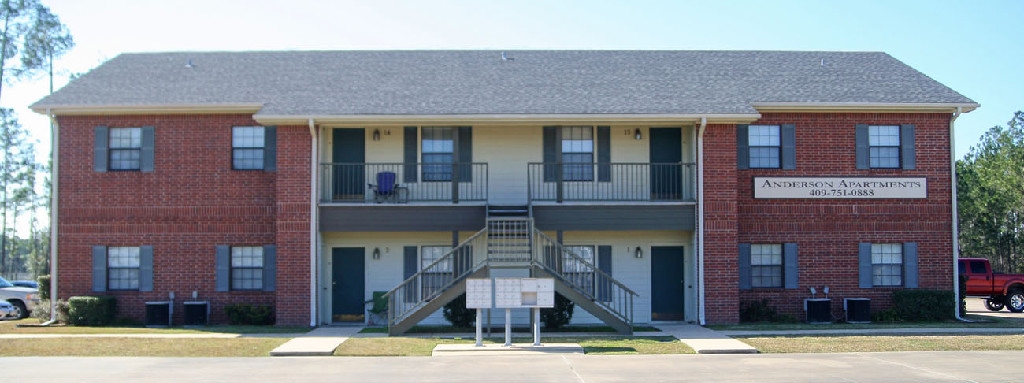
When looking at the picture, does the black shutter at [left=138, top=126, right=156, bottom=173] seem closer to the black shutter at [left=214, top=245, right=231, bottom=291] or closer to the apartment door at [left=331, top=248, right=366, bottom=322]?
the black shutter at [left=214, top=245, right=231, bottom=291]

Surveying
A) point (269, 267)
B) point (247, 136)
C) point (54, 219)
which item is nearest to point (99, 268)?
point (54, 219)

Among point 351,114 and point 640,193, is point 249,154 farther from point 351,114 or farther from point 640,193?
point 640,193

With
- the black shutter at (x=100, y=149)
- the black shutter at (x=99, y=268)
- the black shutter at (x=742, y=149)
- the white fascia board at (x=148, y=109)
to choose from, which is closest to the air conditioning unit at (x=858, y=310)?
the black shutter at (x=742, y=149)

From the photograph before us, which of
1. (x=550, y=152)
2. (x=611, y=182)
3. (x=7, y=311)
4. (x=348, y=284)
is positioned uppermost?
(x=550, y=152)

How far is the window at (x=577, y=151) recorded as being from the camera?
22891 millimetres

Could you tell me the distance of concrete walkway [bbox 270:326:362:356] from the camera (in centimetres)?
1694

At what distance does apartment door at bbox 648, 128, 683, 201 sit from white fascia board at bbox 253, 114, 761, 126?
129cm

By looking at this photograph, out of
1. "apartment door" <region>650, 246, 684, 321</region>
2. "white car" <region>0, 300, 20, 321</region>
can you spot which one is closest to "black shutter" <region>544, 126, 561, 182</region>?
"apartment door" <region>650, 246, 684, 321</region>

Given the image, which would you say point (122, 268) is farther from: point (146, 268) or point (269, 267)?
point (269, 267)

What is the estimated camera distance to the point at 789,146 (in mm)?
22719

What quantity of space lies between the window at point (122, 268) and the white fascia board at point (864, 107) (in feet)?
48.6

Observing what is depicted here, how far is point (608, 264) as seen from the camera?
906 inches

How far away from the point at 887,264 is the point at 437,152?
1097 cm

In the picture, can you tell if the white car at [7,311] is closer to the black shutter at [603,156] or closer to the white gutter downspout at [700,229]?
the black shutter at [603,156]
